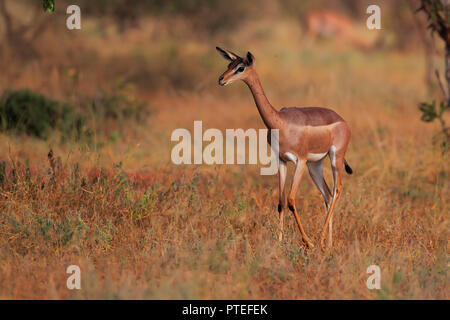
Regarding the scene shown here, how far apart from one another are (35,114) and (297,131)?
202 inches

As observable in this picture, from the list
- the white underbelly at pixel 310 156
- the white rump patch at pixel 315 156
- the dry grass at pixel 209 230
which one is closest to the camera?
the dry grass at pixel 209 230

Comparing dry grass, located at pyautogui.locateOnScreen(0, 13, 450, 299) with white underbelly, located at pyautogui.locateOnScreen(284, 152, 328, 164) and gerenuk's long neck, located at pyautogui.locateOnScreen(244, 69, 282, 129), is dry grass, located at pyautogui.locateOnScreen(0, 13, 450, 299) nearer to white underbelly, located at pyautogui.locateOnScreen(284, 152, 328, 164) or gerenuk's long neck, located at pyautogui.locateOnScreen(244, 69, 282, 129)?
white underbelly, located at pyautogui.locateOnScreen(284, 152, 328, 164)

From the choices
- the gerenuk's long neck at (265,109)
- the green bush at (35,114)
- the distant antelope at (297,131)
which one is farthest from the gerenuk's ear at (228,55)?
the green bush at (35,114)

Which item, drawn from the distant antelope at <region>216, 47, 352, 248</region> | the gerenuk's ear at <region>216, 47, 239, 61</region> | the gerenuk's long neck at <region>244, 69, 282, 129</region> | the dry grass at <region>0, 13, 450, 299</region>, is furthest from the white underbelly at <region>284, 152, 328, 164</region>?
the gerenuk's ear at <region>216, 47, 239, 61</region>

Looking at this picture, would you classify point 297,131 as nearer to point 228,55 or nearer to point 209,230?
point 228,55

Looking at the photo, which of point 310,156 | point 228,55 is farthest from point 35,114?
point 310,156

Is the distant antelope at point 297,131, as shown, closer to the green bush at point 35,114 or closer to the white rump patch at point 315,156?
the white rump patch at point 315,156

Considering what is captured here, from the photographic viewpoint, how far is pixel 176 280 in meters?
4.12

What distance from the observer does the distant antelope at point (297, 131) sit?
463cm

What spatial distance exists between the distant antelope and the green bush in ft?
14.0

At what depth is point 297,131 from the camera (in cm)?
468

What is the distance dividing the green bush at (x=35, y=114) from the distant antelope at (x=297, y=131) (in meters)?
4.27
